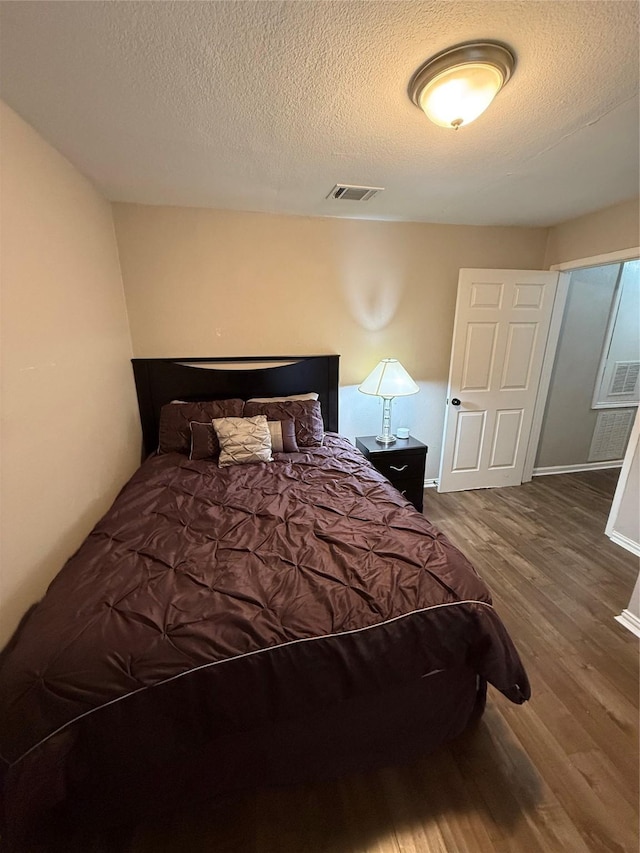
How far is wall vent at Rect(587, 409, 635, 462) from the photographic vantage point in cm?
360

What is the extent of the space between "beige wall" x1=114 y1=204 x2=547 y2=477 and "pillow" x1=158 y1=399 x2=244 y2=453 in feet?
1.51

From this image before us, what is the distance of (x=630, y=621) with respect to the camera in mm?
1819

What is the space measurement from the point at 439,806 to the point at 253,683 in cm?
79

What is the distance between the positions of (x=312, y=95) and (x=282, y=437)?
5.67 feet

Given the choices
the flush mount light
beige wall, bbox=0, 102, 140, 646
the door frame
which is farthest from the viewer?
the door frame

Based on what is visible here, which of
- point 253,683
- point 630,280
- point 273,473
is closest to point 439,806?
point 253,683

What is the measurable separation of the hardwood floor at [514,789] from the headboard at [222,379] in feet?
6.68

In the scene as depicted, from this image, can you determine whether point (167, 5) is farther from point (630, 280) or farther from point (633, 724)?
point (630, 280)

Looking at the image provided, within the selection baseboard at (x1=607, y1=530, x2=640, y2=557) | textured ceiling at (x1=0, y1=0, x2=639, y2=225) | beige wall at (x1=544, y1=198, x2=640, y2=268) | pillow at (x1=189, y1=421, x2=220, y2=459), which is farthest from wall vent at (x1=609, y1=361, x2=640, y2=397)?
pillow at (x1=189, y1=421, x2=220, y2=459)

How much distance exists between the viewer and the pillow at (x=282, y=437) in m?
2.40

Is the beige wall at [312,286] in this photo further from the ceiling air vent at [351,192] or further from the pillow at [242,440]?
the pillow at [242,440]

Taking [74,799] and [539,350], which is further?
[539,350]

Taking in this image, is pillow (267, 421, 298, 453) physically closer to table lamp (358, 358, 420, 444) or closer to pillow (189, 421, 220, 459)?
pillow (189, 421, 220, 459)

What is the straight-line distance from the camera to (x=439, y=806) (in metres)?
1.15
